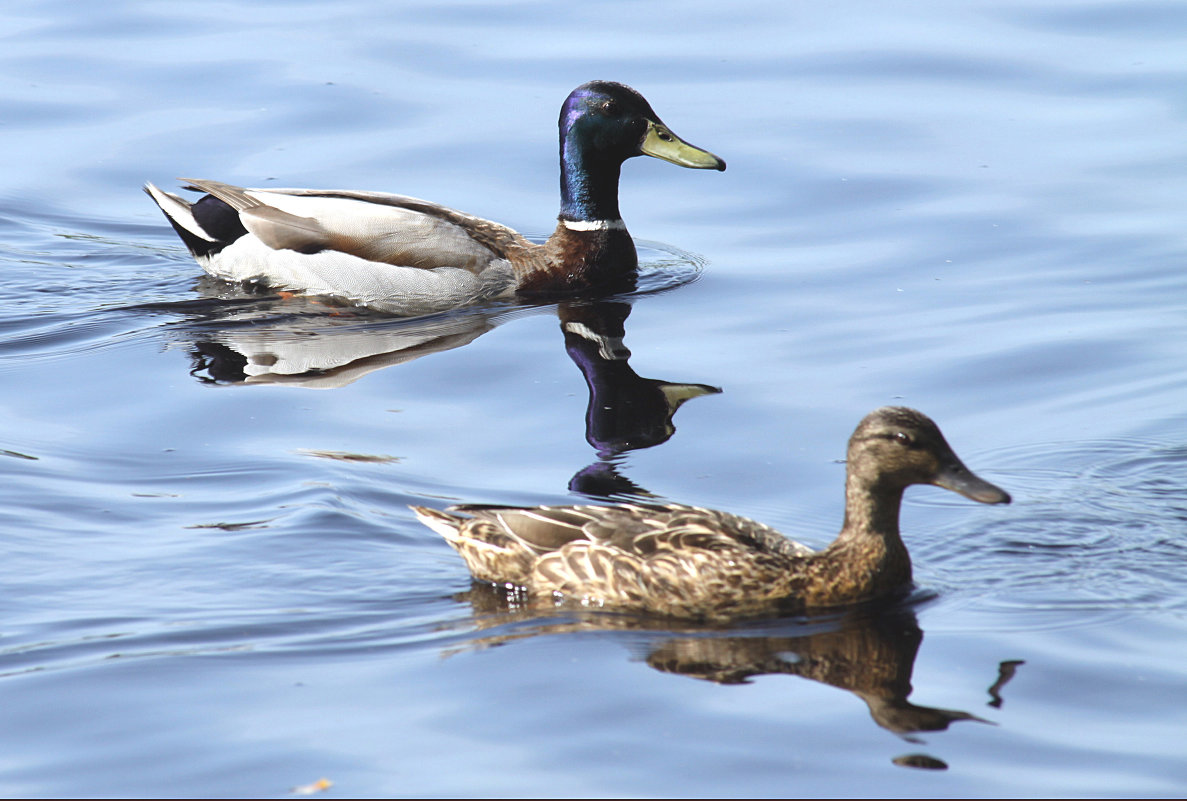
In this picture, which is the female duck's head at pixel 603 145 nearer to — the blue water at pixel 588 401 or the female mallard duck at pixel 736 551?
the blue water at pixel 588 401

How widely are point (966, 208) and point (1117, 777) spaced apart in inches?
312

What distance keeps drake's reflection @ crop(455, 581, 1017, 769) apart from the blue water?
24mm

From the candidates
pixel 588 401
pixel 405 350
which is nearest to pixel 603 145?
pixel 405 350

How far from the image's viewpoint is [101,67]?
17.3 metres

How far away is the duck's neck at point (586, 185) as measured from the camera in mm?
12992

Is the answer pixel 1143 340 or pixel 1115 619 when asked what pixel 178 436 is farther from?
pixel 1143 340

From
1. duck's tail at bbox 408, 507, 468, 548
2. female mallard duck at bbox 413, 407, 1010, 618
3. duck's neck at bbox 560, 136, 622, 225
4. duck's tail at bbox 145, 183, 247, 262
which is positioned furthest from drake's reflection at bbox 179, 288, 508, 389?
female mallard duck at bbox 413, 407, 1010, 618

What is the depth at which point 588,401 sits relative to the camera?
1009 centimetres

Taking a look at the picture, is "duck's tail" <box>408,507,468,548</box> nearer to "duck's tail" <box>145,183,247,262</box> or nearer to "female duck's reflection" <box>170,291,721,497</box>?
"female duck's reflection" <box>170,291,721,497</box>

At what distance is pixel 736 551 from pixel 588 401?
9.77 ft

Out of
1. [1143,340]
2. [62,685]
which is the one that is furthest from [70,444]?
[1143,340]

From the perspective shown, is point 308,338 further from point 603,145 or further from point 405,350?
point 603,145

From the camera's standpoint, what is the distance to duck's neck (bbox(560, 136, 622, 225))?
1299 centimetres

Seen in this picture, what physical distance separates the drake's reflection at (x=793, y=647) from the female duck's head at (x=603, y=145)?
19.7 feet
